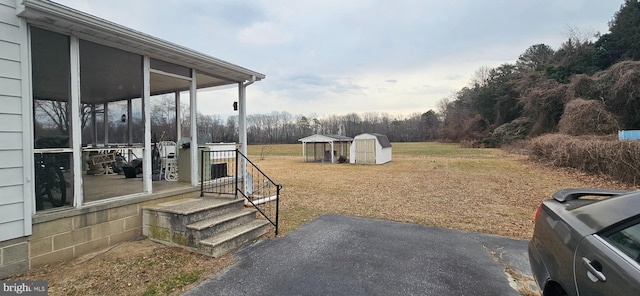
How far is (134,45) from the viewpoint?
3984 mm

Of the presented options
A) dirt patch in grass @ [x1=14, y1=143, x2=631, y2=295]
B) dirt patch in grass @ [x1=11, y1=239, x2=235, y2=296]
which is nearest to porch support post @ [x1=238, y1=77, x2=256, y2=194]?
dirt patch in grass @ [x1=14, y1=143, x2=631, y2=295]

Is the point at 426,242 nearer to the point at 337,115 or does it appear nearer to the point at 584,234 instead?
the point at 584,234

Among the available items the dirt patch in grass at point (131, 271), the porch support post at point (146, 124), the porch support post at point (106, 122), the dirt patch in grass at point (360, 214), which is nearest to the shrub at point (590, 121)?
the dirt patch in grass at point (360, 214)

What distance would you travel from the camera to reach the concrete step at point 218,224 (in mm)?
3664

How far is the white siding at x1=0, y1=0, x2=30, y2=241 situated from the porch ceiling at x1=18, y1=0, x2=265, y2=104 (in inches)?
8.3

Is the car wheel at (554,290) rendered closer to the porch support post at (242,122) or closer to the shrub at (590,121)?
the porch support post at (242,122)

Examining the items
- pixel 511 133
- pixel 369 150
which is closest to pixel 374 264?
pixel 369 150

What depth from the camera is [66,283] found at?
287 cm

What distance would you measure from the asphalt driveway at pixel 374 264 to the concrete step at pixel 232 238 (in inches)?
7.1

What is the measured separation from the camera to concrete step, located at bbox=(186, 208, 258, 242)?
366 cm

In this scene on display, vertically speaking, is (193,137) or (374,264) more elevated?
(193,137)

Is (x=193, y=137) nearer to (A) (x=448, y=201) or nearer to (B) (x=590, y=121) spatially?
(A) (x=448, y=201)

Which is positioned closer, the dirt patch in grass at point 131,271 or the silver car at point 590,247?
the silver car at point 590,247

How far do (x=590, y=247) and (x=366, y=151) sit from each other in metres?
19.4
